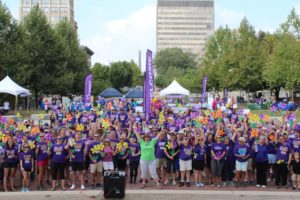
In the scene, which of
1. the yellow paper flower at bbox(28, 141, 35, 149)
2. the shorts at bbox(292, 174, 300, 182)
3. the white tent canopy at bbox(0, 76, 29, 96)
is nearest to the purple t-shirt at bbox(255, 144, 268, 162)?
the shorts at bbox(292, 174, 300, 182)

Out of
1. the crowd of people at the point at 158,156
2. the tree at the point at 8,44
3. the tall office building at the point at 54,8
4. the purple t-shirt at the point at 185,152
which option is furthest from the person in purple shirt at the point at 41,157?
the tall office building at the point at 54,8

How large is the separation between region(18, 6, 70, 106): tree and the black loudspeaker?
37.0 m

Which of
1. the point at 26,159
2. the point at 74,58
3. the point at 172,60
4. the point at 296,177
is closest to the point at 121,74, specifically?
the point at 74,58

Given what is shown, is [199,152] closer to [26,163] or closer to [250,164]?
[250,164]

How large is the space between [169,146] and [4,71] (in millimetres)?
32585

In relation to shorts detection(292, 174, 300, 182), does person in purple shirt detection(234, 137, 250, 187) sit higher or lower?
higher

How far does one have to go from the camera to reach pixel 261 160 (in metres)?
12.2

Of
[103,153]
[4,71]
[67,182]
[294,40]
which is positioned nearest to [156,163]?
[103,153]

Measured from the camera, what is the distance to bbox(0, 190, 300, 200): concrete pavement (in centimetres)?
1084

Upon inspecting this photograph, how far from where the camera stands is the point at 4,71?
41.2m

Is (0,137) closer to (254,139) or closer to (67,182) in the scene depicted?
(67,182)

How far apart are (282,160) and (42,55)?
39494mm

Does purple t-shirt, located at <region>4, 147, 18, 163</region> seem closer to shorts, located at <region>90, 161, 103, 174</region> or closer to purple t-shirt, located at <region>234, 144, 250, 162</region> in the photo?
shorts, located at <region>90, 161, 103, 174</region>

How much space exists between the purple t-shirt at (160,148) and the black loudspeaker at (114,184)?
239 cm
